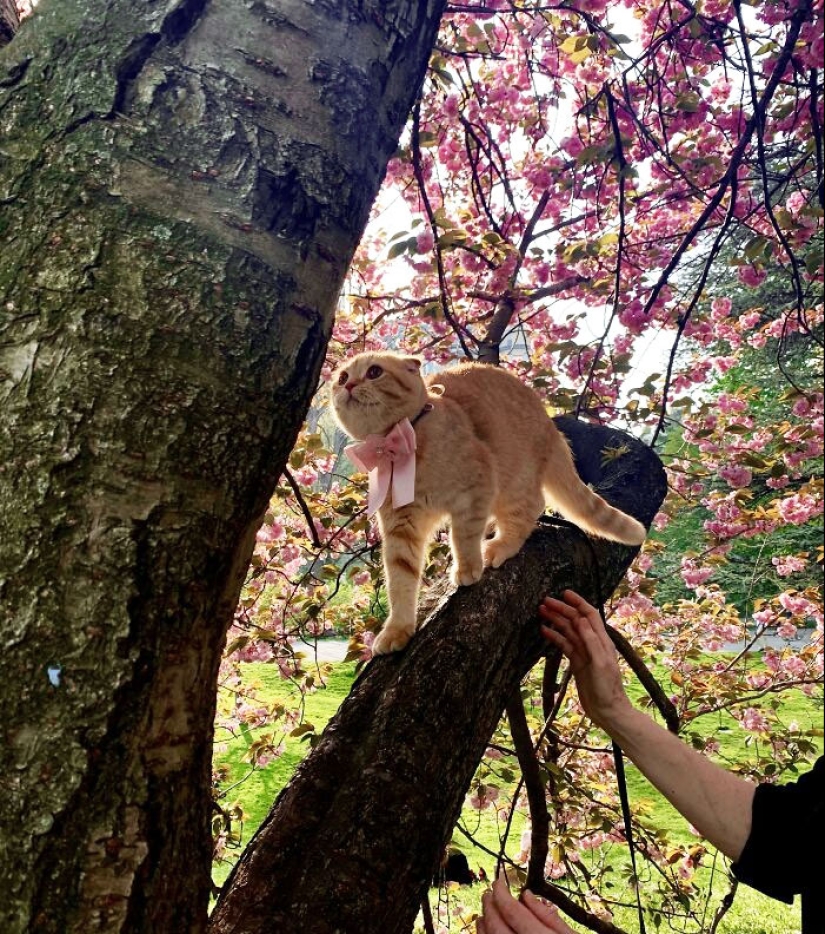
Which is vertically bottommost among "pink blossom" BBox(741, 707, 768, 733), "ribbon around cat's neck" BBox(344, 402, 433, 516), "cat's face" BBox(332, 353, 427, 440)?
"ribbon around cat's neck" BBox(344, 402, 433, 516)

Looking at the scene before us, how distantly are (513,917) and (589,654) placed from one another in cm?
66

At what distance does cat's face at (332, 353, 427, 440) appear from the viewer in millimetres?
1975

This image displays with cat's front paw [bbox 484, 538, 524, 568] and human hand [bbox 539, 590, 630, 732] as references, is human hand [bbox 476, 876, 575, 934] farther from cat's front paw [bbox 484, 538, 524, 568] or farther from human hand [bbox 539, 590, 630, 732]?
cat's front paw [bbox 484, 538, 524, 568]

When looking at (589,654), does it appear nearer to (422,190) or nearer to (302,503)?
(302,503)

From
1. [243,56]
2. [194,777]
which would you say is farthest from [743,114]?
[194,777]

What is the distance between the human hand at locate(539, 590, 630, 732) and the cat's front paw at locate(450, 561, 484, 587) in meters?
0.21

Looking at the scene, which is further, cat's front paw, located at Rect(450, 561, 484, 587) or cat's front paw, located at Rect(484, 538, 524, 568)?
cat's front paw, located at Rect(484, 538, 524, 568)

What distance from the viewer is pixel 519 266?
11.4ft

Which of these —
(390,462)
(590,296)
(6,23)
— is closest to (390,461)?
(390,462)

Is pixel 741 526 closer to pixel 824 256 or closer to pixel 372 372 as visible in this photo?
pixel 824 256

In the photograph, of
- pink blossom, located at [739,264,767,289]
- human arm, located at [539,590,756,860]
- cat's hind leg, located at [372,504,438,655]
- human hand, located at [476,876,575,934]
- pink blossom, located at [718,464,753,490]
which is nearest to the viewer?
human hand, located at [476,876,575,934]

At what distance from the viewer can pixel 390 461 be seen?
73.8 inches

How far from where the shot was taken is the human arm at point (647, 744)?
142 cm

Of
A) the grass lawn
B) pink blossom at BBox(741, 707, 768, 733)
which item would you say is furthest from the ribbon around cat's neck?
pink blossom at BBox(741, 707, 768, 733)
